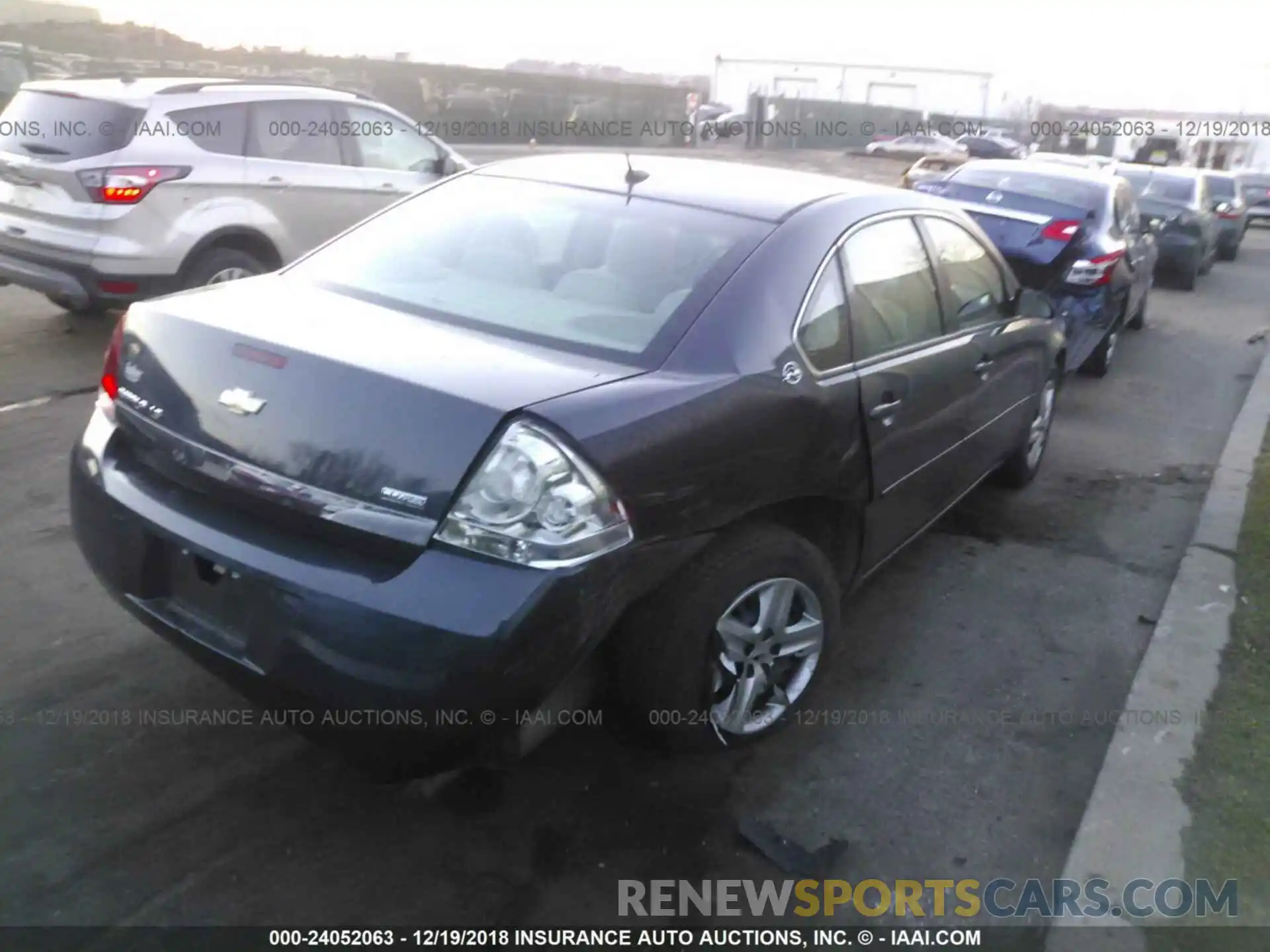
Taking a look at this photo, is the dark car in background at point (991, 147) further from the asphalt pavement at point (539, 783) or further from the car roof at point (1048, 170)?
the asphalt pavement at point (539, 783)

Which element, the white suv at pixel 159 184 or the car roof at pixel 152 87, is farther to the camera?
the car roof at pixel 152 87

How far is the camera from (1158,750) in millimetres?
3467

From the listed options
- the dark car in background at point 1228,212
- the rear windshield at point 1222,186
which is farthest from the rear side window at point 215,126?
the rear windshield at point 1222,186

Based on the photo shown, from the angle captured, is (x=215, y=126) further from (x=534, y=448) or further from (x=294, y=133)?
(x=534, y=448)

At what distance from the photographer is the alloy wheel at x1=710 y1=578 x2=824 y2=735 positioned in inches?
122

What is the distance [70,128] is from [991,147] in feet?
137

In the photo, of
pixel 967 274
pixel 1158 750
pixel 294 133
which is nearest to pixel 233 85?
pixel 294 133

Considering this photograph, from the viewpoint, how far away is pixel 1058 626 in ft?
14.4

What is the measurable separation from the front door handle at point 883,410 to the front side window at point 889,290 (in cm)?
17

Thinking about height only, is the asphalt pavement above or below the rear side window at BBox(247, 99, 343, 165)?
below

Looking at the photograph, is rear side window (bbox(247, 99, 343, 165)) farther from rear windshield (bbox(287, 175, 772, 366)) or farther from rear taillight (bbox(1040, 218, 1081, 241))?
rear taillight (bbox(1040, 218, 1081, 241))

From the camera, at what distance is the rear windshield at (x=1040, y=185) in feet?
28.1

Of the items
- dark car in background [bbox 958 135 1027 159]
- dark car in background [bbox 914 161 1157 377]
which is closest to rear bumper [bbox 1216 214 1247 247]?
dark car in background [bbox 914 161 1157 377]

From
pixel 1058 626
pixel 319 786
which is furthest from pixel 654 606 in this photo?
pixel 1058 626
